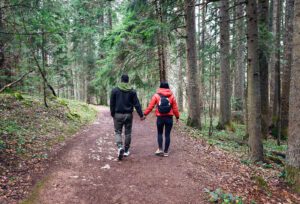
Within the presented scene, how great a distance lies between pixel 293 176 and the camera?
6.44m

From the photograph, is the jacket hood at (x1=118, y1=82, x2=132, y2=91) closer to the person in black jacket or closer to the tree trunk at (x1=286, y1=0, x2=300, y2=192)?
the person in black jacket

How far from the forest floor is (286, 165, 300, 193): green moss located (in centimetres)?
19

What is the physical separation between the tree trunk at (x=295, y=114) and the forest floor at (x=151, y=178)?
1.49 feet

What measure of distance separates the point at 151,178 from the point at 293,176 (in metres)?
3.71

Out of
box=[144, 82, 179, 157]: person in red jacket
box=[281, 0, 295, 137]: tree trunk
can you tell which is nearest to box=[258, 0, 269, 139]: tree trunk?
box=[281, 0, 295, 137]: tree trunk

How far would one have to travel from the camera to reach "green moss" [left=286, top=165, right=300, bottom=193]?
248 inches

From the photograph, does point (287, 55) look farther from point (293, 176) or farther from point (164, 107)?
point (164, 107)

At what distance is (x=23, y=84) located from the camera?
15086 mm

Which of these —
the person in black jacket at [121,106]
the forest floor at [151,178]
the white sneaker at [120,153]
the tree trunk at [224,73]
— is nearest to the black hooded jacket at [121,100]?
the person in black jacket at [121,106]

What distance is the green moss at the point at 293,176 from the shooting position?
20.7 ft

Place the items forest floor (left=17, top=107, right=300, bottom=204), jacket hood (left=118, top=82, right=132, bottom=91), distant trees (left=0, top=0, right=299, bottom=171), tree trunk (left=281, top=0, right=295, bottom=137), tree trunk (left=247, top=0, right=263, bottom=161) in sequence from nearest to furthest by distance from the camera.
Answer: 1. forest floor (left=17, top=107, right=300, bottom=204)
2. jacket hood (left=118, top=82, right=132, bottom=91)
3. tree trunk (left=247, top=0, right=263, bottom=161)
4. distant trees (left=0, top=0, right=299, bottom=171)
5. tree trunk (left=281, top=0, right=295, bottom=137)

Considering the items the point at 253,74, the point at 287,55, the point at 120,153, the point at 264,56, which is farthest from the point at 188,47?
the point at 120,153

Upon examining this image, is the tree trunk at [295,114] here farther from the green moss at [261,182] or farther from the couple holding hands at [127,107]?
the couple holding hands at [127,107]

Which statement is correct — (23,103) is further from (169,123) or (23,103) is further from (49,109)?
(169,123)
